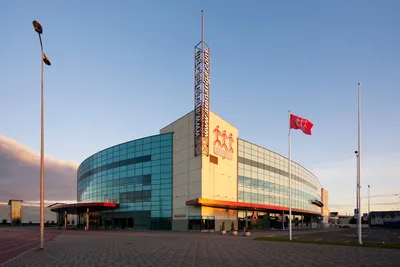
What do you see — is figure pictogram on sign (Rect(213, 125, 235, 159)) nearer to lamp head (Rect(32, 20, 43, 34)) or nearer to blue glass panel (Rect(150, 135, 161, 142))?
blue glass panel (Rect(150, 135, 161, 142))

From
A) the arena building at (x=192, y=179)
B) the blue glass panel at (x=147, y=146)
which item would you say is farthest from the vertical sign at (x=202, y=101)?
the blue glass panel at (x=147, y=146)

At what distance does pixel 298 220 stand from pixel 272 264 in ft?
306

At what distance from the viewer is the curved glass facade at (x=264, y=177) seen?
73812mm

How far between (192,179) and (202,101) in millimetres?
14386

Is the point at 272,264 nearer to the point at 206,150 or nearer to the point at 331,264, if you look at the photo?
the point at 331,264

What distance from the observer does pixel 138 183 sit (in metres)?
72.2

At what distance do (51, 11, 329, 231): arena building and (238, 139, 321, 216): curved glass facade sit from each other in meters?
0.22

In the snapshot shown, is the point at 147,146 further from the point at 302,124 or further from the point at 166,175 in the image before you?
the point at 302,124

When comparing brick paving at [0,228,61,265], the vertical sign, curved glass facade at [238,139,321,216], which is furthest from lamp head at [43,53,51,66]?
curved glass facade at [238,139,321,216]

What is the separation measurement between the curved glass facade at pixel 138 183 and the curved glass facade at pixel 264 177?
635 inches

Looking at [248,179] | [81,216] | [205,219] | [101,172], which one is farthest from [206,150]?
[81,216]

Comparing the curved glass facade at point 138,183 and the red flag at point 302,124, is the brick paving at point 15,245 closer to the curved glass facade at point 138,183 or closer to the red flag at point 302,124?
the red flag at point 302,124

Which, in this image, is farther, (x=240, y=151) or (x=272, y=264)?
(x=240, y=151)

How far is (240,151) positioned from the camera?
73.3 m
